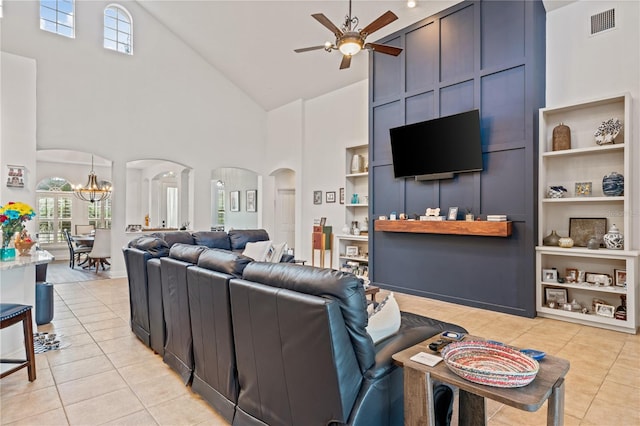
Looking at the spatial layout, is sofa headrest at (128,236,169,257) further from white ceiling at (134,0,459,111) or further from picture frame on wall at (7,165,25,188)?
white ceiling at (134,0,459,111)

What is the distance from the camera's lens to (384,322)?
1.86 metres

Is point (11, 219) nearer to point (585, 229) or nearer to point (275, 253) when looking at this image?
point (275, 253)

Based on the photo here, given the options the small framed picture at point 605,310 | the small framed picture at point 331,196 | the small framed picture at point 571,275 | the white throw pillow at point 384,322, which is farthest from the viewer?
the small framed picture at point 331,196

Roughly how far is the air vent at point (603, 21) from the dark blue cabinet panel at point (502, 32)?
2.63 ft

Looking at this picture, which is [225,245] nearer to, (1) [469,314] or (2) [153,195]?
(1) [469,314]

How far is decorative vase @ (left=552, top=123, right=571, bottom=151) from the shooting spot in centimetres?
427

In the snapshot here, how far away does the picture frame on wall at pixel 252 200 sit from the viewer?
1074 centimetres

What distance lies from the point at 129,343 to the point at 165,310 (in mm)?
984

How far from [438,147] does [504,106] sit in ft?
3.10

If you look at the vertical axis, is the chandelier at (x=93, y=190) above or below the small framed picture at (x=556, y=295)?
above

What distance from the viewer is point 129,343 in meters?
3.47

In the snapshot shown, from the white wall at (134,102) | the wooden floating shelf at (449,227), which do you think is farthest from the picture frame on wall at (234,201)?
the wooden floating shelf at (449,227)

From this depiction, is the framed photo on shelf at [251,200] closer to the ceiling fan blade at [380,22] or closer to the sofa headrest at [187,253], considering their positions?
the ceiling fan blade at [380,22]

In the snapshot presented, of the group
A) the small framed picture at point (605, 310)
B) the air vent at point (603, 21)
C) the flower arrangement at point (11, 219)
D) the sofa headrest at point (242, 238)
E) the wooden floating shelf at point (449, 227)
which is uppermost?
the air vent at point (603, 21)
